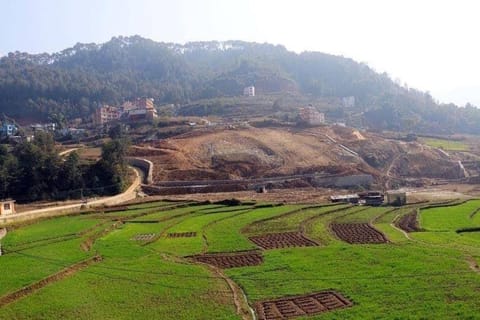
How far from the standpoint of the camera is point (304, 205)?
43.9m

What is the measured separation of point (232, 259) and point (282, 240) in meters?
5.51

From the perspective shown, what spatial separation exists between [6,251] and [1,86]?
136707 mm

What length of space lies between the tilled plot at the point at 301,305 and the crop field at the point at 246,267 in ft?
0.13

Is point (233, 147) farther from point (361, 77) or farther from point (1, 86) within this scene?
point (361, 77)

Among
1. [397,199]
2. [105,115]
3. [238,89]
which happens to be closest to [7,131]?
[105,115]

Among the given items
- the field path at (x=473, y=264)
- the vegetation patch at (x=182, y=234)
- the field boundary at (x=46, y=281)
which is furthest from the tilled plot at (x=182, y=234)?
the field path at (x=473, y=264)

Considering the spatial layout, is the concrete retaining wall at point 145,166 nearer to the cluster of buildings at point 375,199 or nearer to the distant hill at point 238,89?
the cluster of buildings at point 375,199

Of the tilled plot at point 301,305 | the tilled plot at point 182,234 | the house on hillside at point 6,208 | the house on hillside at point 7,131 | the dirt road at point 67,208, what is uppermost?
the house on hillside at point 7,131

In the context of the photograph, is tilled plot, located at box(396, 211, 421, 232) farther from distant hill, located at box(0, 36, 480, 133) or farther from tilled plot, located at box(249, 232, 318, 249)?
distant hill, located at box(0, 36, 480, 133)

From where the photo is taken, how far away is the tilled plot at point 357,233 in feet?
95.2

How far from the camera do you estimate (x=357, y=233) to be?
103 feet

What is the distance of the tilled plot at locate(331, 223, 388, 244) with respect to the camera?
29.0 m

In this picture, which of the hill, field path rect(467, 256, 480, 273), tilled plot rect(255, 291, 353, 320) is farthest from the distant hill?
tilled plot rect(255, 291, 353, 320)

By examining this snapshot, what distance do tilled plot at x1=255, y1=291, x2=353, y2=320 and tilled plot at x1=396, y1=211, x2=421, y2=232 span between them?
15546mm
